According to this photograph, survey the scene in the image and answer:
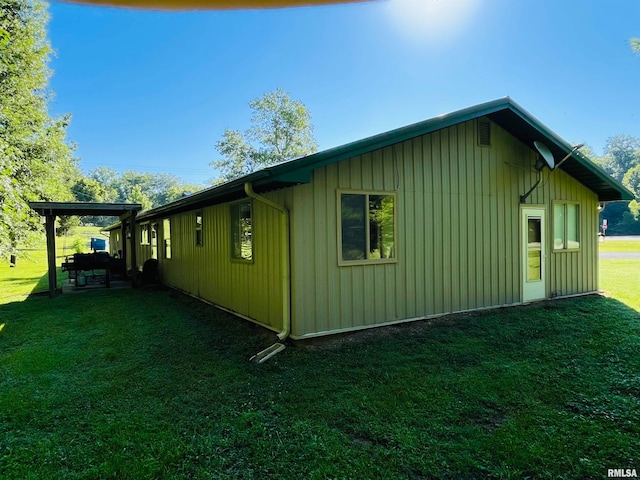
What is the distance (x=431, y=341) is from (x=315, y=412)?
8.20 ft

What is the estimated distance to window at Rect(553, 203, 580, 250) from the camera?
8116 mm

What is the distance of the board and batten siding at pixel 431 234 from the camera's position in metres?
5.23

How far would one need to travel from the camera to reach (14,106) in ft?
47.6

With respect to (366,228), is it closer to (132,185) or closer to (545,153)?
(545,153)

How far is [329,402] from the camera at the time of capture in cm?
352

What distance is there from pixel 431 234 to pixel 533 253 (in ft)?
9.55

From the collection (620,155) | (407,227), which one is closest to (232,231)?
Result: (407,227)

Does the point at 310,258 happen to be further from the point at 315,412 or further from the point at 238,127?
the point at 238,127

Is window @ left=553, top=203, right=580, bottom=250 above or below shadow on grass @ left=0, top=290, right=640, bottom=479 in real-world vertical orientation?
above

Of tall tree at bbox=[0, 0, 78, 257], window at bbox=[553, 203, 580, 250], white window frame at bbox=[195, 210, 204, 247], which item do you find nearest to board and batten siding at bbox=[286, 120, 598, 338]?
window at bbox=[553, 203, 580, 250]

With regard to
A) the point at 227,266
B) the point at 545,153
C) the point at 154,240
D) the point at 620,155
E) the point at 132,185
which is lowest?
the point at 227,266

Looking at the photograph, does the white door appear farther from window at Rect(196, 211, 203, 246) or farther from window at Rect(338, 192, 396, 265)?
window at Rect(196, 211, 203, 246)

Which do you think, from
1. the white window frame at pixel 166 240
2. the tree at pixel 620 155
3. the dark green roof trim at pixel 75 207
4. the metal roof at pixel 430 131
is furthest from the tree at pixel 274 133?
the tree at pixel 620 155

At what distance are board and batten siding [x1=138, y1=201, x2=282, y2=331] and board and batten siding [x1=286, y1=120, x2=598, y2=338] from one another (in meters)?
0.59
